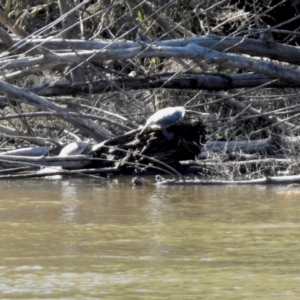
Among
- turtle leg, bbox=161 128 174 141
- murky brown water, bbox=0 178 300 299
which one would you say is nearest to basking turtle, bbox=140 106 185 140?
turtle leg, bbox=161 128 174 141

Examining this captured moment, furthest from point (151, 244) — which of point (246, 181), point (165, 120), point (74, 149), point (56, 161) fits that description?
point (74, 149)

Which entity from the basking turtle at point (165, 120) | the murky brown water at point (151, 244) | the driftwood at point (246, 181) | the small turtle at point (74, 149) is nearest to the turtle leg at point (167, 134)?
the basking turtle at point (165, 120)

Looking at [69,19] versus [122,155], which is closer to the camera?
[122,155]

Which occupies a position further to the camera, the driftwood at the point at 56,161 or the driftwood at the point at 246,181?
the driftwood at the point at 56,161

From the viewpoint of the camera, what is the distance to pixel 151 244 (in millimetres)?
5340

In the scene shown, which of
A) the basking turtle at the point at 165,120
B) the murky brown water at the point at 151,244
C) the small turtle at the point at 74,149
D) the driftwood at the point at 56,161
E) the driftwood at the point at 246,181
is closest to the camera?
the murky brown water at the point at 151,244

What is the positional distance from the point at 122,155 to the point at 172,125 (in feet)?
2.07

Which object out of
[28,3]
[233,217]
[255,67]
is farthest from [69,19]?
[233,217]

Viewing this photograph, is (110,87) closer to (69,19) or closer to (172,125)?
(172,125)

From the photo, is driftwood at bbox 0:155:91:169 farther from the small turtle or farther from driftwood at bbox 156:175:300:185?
driftwood at bbox 156:175:300:185

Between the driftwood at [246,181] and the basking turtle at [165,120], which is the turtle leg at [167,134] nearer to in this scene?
the basking turtle at [165,120]

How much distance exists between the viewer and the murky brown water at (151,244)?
422 centimetres

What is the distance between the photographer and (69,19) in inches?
537

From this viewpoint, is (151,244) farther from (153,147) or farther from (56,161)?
(56,161)
